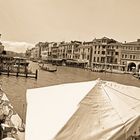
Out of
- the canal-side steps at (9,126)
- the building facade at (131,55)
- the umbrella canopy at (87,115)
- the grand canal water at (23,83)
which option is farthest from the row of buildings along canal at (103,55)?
the umbrella canopy at (87,115)

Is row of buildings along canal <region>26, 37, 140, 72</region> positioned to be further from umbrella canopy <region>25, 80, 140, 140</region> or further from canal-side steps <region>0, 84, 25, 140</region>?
umbrella canopy <region>25, 80, 140, 140</region>

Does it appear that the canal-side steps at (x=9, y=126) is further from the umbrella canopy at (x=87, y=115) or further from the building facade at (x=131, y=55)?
the building facade at (x=131, y=55)

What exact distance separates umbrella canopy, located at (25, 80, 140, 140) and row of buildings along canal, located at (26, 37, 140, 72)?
196 feet

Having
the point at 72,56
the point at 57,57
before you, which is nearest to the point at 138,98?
the point at 72,56

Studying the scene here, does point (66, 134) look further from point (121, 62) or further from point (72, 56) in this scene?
point (72, 56)

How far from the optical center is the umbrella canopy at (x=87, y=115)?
3.12 metres

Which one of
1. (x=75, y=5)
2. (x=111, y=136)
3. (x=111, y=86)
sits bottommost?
(x=111, y=136)

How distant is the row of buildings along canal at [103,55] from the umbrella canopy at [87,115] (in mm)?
59602

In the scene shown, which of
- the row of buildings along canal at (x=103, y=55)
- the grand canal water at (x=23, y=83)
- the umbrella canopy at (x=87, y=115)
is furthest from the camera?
the row of buildings along canal at (x=103, y=55)

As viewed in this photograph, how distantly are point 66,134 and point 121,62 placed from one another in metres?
61.7

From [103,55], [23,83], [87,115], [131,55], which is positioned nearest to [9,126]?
[87,115]

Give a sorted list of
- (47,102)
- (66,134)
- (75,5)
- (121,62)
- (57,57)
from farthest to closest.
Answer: (57,57) → (121,62) → (75,5) → (47,102) → (66,134)

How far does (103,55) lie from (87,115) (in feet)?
206

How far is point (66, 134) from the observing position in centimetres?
303
